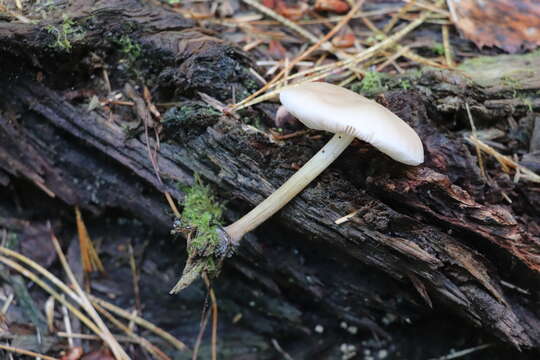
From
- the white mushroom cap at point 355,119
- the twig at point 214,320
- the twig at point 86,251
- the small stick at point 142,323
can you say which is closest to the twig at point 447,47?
the white mushroom cap at point 355,119

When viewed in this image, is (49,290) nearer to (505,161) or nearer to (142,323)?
(142,323)

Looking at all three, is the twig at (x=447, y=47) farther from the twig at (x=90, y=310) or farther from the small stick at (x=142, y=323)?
the twig at (x=90, y=310)

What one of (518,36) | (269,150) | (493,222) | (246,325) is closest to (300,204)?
(269,150)

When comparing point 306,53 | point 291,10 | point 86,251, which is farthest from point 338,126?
point 86,251

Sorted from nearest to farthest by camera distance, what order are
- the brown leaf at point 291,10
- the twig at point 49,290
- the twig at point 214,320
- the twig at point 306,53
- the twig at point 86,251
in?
the twig at point 306,53 < the twig at point 49,290 < the twig at point 214,320 < the twig at point 86,251 < the brown leaf at point 291,10

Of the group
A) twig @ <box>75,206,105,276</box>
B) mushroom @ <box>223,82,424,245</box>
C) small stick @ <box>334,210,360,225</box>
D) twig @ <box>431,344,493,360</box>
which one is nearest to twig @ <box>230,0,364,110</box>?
mushroom @ <box>223,82,424,245</box>

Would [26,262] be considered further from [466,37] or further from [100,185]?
[466,37]

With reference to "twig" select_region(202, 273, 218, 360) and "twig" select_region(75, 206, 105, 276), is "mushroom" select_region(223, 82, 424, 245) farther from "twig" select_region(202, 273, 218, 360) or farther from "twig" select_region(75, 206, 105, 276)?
"twig" select_region(75, 206, 105, 276)
